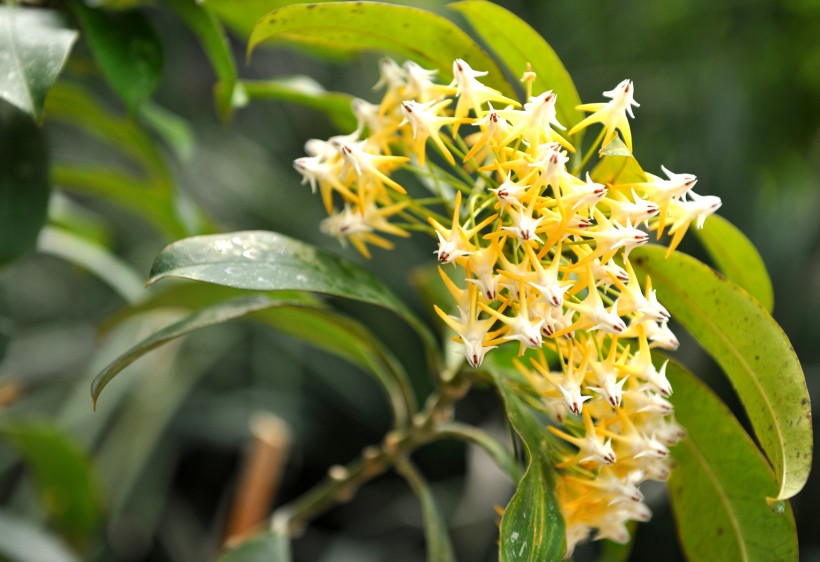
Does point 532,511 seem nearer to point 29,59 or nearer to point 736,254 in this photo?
point 736,254

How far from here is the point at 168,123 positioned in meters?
0.71

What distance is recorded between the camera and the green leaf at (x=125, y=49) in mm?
526

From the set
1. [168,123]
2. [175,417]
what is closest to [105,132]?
[168,123]

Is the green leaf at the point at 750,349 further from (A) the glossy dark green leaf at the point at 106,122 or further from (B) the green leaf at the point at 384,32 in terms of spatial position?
(A) the glossy dark green leaf at the point at 106,122

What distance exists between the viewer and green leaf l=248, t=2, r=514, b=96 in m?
0.47

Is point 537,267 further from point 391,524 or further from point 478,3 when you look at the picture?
point 391,524

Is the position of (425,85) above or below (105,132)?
above

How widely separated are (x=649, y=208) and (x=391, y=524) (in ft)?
3.31

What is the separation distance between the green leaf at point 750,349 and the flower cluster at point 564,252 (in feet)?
0.09

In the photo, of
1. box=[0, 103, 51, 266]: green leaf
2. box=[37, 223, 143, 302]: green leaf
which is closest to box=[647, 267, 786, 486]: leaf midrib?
box=[0, 103, 51, 266]: green leaf

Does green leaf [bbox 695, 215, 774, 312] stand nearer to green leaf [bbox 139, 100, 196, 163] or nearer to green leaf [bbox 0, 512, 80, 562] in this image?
green leaf [bbox 139, 100, 196, 163]

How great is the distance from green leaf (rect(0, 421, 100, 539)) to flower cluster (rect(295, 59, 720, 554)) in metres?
0.48

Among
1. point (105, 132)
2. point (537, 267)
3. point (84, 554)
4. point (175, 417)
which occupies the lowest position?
point (175, 417)

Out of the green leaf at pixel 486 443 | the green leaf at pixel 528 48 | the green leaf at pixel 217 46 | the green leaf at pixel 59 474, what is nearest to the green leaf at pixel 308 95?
the green leaf at pixel 217 46
